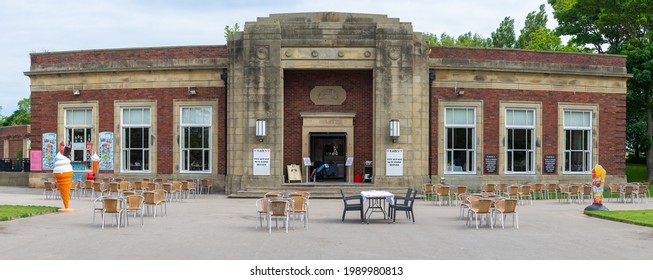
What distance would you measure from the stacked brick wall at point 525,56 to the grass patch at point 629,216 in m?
10.7

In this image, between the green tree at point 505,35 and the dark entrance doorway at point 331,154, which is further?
the green tree at point 505,35

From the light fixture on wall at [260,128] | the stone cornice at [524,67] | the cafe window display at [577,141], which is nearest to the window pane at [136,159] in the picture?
the light fixture on wall at [260,128]

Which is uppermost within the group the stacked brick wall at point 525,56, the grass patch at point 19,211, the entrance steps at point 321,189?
the stacked brick wall at point 525,56

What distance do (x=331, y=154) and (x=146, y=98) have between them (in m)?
8.25

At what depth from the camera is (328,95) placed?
93.1ft

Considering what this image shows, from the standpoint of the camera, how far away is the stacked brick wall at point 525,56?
94.0ft

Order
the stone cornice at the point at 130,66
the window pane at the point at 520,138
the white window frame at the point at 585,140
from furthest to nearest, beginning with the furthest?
the white window frame at the point at 585,140, the window pane at the point at 520,138, the stone cornice at the point at 130,66

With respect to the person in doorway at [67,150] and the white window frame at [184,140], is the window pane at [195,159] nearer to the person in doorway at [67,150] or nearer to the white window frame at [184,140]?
the white window frame at [184,140]

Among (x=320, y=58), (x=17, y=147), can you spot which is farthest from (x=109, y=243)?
(x=17, y=147)

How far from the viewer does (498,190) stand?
2508 cm

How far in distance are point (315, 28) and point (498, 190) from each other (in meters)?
9.26

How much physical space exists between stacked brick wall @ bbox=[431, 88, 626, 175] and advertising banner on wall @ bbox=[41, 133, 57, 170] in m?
16.7

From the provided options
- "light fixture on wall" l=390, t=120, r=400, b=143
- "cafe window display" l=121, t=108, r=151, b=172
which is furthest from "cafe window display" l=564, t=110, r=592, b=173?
"cafe window display" l=121, t=108, r=151, b=172

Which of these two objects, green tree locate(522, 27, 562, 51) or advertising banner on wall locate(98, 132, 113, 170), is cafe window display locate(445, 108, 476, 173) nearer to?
advertising banner on wall locate(98, 132, 113, 170)
